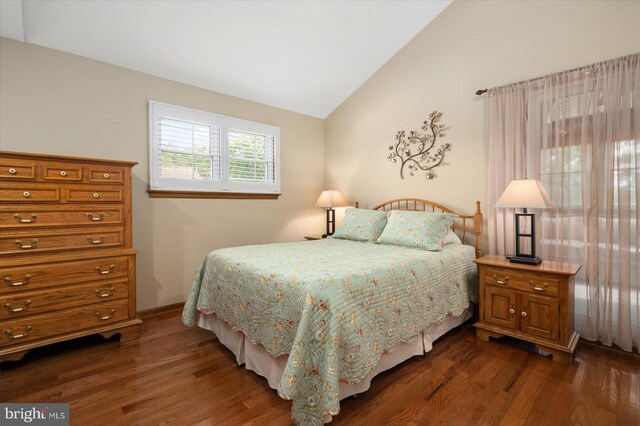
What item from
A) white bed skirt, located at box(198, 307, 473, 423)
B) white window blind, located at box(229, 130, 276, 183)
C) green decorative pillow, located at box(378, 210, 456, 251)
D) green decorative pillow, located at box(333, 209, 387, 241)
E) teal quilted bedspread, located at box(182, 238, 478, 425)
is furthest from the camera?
white window blind, located at box(229, 130, 276, 183)

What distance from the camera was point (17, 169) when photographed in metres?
2.01

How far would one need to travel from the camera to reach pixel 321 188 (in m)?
4.54

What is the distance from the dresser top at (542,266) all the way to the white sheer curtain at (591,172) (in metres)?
0.24

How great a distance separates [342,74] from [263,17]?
4.22 feet

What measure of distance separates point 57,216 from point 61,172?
315 millimetres

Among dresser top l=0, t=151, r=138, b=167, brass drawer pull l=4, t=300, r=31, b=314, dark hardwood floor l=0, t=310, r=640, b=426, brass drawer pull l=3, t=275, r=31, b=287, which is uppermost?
dresser top l=0, t=151, r=138, b=167

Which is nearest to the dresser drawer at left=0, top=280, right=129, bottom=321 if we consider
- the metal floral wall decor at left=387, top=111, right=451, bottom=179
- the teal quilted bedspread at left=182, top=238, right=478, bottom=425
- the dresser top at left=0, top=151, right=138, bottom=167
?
the teal quilted bedspread at left=182, top=238, right=478, bottom=425

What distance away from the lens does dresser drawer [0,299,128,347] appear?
1994 mm

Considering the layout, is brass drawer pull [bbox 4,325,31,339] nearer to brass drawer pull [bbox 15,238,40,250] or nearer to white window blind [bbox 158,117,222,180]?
brass drawer pull [bbox 15,238,40,250]

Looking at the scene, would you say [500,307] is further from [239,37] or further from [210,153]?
[239,37]

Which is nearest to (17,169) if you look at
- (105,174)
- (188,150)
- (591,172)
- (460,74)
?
(105,174)

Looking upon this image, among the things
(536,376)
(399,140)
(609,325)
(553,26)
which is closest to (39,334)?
(536,376)

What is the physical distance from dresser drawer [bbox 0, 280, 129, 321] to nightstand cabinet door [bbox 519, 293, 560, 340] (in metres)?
3.05

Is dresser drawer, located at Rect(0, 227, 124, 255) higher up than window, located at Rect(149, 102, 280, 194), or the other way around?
window, located at Rect(149, 102, 280, 194)
